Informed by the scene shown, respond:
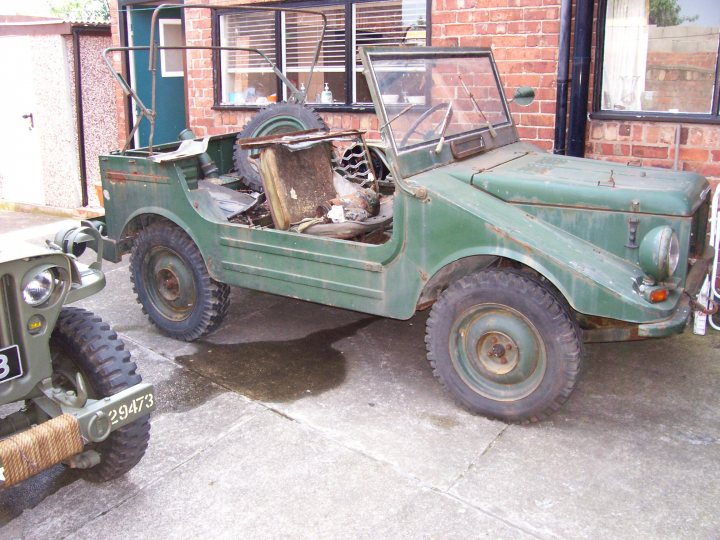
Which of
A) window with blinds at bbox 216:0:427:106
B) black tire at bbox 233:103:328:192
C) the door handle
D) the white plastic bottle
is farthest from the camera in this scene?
the door handle

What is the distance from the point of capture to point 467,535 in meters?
3.03

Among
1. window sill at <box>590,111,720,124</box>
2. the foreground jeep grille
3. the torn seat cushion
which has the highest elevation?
window sill at <box>590,111,720,124</box>

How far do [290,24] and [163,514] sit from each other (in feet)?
18.8

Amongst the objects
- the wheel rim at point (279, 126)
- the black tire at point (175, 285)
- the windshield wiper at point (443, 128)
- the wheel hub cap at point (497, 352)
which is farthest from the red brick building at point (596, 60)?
the black tire at point (175, 285)

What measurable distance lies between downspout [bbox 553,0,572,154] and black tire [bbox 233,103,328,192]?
73.3 inches

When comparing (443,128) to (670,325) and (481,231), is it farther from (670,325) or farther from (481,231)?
(670,325)

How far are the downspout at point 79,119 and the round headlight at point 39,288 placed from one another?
6947 mm

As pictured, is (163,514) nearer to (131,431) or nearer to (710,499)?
(131,431)

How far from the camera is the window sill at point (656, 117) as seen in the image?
5344mm

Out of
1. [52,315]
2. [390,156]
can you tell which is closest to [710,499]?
[390,156]

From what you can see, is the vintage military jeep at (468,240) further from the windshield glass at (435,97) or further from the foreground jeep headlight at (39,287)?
the foreground jeep headlight at (39,287)

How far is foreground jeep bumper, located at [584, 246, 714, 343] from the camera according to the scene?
353 centimetres

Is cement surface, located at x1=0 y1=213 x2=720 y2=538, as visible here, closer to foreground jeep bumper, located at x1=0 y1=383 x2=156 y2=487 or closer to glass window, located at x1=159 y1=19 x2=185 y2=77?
foreground jeep bumper, located at x1=0 y1=383 x2=156 y2=487

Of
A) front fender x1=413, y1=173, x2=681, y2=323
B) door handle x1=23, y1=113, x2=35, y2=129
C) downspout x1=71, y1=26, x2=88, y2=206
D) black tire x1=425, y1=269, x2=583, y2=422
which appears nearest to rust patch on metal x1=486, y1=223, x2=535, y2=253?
front fender x1=413, y1=173, x2=681, y2=323
